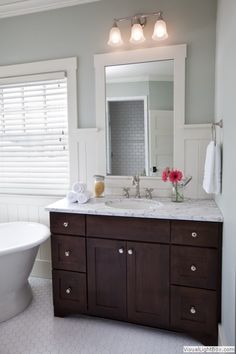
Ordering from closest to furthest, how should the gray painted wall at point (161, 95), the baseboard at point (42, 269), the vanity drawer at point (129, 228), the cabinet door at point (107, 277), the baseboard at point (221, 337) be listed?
the baseboard at point (221, 337)
the vanity drawer at point (129, 228)
the cabinet door at point (107, 277)
the gray painted wall at point (161, 95)
the baseboard at point (42, 269)

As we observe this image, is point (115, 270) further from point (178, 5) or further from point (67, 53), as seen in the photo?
point (178, 5)

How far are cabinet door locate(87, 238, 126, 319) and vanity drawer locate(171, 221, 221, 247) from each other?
15.2 inches

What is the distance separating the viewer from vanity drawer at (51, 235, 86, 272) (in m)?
2.16

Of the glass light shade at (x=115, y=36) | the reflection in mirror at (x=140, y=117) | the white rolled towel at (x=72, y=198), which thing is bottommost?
the white rolled towel at (x=72, y=198)

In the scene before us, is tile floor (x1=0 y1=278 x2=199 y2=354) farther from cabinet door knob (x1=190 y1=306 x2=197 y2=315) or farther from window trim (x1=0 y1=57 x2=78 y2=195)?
window trim (x1=0 y1=57 x2=78 y2=195)

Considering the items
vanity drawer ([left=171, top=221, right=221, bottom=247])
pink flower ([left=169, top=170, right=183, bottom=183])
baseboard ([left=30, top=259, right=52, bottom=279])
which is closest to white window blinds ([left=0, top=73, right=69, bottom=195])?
baseboard ([left=30, top=259, right=52, bottom=279])

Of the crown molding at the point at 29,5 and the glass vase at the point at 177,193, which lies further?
the crown molding at the point at 29,5

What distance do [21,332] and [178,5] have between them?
9.22 feet

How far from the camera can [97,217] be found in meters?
2.09

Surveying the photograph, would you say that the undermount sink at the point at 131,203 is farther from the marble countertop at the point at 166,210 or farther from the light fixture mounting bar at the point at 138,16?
the light fixture mounting bar at the point at 138,16

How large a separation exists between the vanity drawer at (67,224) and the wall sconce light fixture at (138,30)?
1.46 metres

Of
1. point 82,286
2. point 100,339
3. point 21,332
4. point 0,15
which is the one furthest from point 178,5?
point 21,332

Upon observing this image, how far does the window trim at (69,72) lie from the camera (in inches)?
104

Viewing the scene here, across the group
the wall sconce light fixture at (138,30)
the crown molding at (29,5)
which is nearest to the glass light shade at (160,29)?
the wall sconce light fixture at (138,30)
